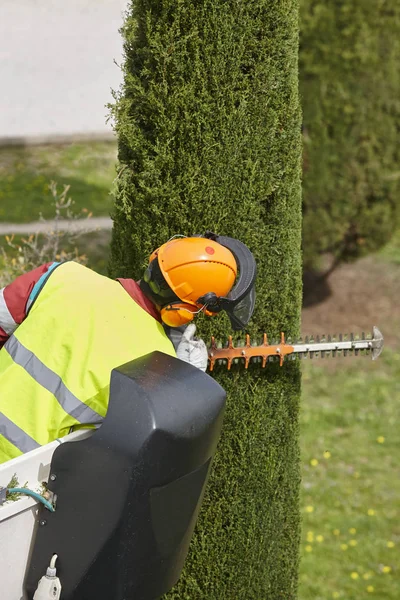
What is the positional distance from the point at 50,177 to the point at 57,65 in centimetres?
255

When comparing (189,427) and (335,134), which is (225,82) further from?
(335,134)

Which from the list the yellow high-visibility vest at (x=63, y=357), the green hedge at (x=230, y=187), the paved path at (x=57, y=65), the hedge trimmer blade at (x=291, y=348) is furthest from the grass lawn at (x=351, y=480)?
the paved path at (x=57, y=65)

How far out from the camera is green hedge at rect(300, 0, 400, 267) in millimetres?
7188

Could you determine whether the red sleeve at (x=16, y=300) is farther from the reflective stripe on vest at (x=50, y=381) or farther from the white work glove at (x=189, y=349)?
the white work glove at (x=189, y=349)

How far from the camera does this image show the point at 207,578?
135 inches

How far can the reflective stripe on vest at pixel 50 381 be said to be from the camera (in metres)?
2.32

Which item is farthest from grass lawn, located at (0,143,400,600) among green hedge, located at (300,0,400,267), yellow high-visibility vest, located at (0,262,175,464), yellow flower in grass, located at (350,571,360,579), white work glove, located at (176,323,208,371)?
yellow high-visibility vest, located at (0,262,175,464)

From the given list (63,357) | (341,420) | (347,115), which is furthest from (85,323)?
(347,115)

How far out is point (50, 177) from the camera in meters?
8.39

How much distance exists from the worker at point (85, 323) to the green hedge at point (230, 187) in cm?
53

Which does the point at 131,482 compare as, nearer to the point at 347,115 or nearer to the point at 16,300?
the point at 16,300

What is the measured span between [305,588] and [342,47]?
4.70 metres

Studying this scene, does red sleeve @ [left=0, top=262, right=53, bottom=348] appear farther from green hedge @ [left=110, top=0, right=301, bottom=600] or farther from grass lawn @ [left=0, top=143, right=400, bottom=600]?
grass lawn @ [left=0, top=143, right=400, bottom=600]

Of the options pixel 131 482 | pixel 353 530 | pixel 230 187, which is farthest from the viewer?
pixel 353 530
